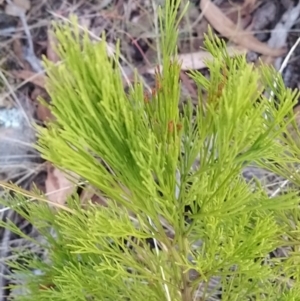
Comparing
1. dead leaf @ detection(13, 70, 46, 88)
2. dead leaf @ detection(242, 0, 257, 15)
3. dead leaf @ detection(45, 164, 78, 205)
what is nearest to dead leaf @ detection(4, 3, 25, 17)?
dead leaf @ detection(13, 70, 46, 88)

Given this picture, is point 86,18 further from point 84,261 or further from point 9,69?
point 84,261

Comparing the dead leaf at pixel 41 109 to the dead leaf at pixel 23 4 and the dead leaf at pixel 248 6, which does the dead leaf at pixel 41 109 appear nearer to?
the dead leaf at pixel 23 4

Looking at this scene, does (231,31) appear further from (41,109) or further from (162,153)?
(162,153)

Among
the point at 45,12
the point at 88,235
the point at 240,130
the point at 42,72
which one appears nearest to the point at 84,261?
the point at 88,235

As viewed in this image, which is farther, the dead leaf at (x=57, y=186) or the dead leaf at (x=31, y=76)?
the dead leaf at (x=31, y=76)

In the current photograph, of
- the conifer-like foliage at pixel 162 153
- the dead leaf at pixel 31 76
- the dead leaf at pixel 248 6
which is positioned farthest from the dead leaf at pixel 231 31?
the conifer-like foliage at pixel 162 153
